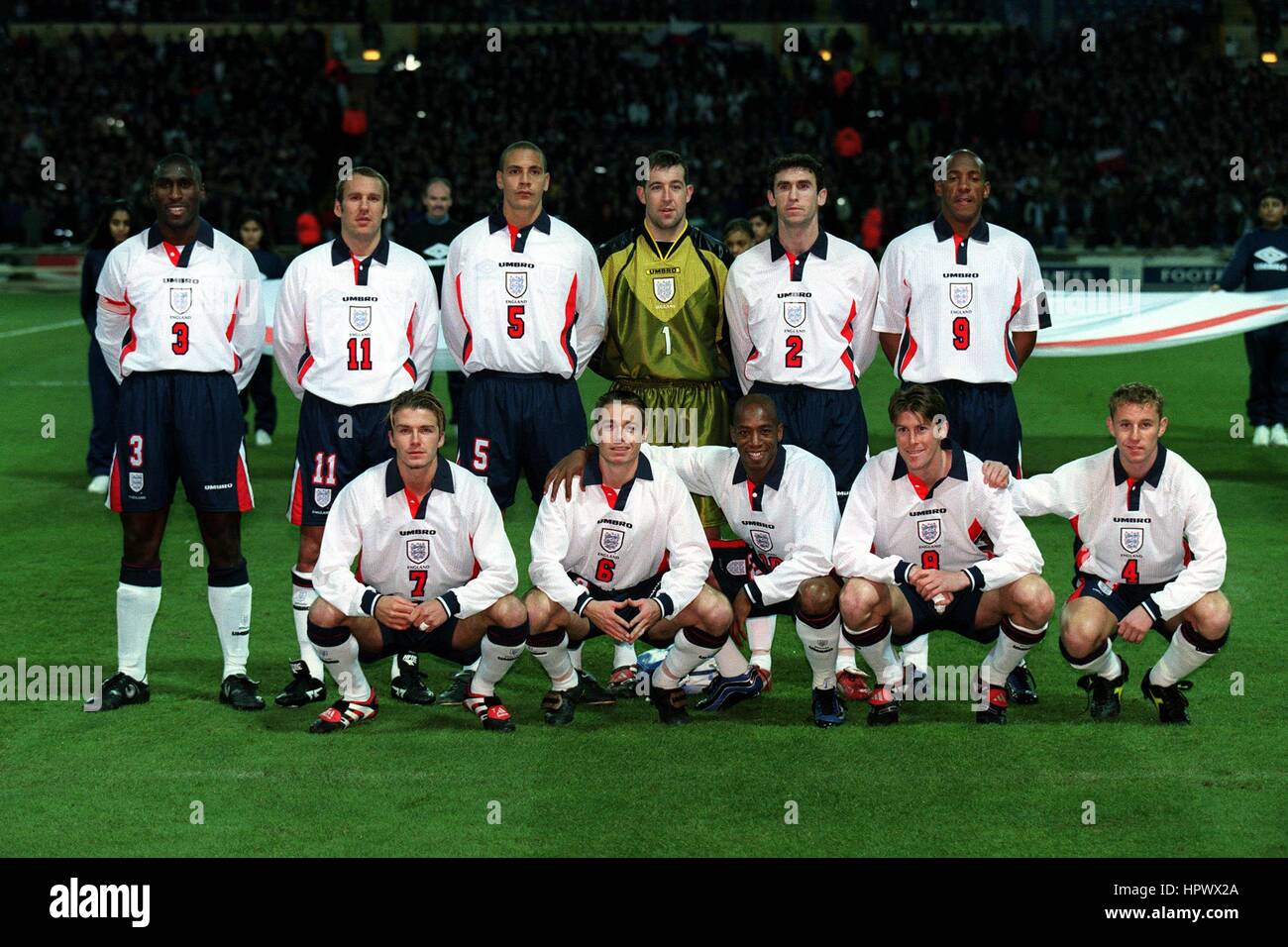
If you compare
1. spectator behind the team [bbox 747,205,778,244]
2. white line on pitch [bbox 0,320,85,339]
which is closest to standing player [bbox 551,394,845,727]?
spectator behind the team [bbox 747,205,778,244]

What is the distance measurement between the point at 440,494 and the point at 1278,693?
3329 mm

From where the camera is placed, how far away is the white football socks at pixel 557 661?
6168 millimetres

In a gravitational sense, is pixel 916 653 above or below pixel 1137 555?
below

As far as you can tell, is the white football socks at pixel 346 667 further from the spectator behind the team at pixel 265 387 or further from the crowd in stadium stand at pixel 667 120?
the crowd in stadium stand at pixel 667 120

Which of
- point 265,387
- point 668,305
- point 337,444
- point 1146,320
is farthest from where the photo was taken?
point 265,387

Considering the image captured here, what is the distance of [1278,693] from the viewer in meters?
6.47

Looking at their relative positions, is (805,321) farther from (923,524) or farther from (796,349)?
(923,524)

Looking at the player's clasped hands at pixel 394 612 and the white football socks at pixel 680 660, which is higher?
the player's clasped hands at pixel 394 612

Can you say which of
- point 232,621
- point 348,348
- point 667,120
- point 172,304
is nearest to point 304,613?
point 232,621

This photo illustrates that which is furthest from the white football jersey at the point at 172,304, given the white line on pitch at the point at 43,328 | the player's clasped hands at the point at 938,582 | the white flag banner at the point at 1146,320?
the white line on pitch at the point at 43,328

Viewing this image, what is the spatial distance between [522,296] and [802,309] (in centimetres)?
115

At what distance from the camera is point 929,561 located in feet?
21.1

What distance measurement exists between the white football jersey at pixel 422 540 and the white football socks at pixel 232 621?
55 cm
